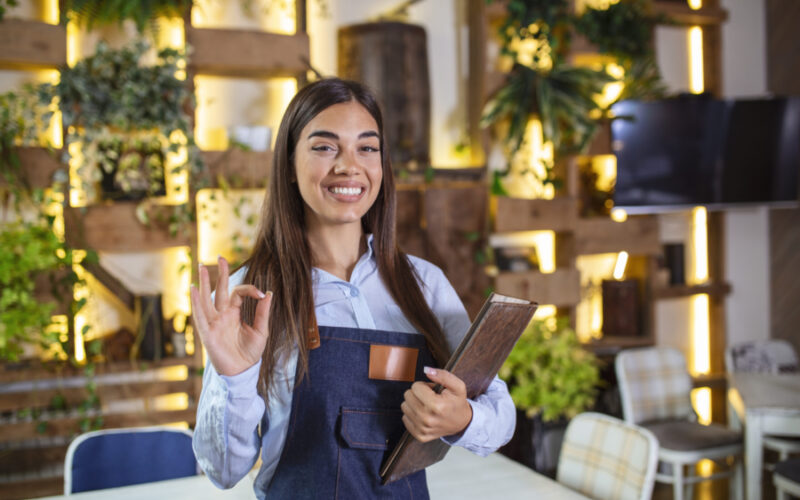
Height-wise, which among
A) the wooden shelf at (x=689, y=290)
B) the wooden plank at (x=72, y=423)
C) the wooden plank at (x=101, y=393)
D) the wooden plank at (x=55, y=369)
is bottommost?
the wooden plank at (x=72, y=423)

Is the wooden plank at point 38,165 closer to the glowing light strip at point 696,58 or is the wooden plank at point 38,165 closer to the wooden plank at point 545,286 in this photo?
the wooden plank at point 545,286

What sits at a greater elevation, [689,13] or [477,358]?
[689,13]

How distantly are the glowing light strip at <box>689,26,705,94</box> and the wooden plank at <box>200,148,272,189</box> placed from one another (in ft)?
9.53

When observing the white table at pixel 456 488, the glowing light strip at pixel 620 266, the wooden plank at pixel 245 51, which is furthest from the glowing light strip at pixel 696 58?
the white table at pixel 456 488

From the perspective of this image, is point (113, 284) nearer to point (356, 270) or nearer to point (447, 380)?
point (356, 270)

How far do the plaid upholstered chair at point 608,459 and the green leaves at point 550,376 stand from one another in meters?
1.28

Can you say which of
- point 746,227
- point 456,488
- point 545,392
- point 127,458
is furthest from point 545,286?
point 127,458

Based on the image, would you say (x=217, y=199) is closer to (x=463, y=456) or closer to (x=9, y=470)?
(x=9, y=470)

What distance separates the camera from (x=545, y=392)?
3.43m

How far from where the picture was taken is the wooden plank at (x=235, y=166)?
11.2 feet

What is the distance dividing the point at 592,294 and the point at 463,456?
2.38 meters

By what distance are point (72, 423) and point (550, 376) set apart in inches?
87.7

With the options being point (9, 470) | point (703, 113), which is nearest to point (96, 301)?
point (9, 470)

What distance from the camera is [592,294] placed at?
4.31 metres
